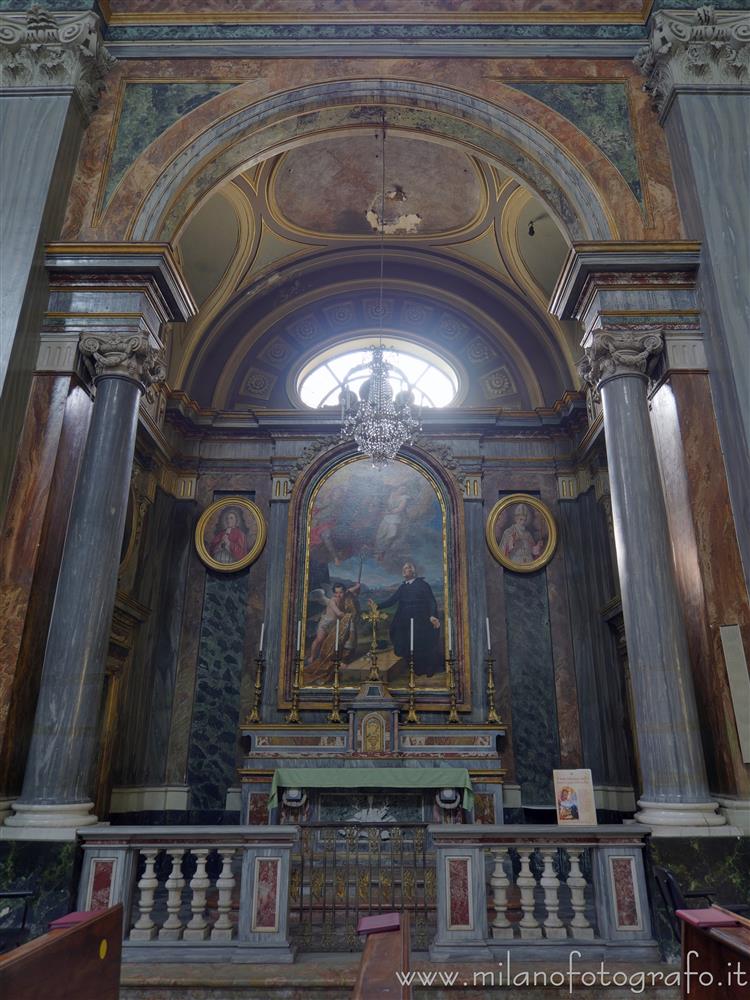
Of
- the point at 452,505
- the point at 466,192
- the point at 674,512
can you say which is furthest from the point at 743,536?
the point at 466,192

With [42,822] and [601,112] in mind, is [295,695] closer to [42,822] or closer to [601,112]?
[42,822]

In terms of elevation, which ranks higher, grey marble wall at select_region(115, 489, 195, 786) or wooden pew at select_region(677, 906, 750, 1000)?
grey marble wall at select_region(115, 489, 195, 786)

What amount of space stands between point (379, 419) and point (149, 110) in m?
4.03

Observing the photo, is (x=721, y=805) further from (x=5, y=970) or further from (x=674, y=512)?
(x=5, y=970)

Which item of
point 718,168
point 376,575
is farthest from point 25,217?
point 718,168

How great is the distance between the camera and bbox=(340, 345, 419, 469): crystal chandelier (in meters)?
8.49

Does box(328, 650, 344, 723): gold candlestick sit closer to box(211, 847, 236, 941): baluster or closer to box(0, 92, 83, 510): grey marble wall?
box(211, 847, 236, 941): baluster

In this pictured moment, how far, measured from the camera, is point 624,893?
476 centimetres

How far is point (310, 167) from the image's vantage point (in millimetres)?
10156

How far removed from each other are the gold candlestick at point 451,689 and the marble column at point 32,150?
5.94 metres

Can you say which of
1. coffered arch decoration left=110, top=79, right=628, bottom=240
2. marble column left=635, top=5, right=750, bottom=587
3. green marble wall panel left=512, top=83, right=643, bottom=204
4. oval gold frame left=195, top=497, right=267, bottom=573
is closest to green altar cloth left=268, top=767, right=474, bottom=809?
oval gold frame left=195, top=497, right=267, bottom=573

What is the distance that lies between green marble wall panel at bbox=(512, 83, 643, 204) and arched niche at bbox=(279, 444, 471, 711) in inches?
188

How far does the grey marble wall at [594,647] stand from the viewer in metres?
9.02

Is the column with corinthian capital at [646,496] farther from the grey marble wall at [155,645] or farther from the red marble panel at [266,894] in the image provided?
A: the grey marble wall at [155,645]
